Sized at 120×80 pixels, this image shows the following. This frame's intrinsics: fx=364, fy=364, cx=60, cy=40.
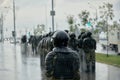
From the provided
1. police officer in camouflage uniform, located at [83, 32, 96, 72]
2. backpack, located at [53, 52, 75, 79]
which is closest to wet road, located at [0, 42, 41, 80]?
police officer in camouflage uniform, located at [83, 32, 96, 72]

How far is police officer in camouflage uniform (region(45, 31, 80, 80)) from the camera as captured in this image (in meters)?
5.00

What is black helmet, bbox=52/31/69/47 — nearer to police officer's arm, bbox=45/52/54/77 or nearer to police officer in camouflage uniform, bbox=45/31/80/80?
police officer in camouflage uniform, bbox=45/31/80/80

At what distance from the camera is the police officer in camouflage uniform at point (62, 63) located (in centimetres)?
500

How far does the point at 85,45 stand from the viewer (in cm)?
1636

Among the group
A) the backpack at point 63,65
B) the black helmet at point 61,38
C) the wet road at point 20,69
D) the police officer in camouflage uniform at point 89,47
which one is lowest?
the wet road at point 20,69

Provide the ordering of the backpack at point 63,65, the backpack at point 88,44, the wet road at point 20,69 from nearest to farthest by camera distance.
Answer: the backpack at point 63,65 → the wet road at point 20,69 → the backpack at point 88,44

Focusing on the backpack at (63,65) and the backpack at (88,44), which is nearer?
the backpack at (63,65)

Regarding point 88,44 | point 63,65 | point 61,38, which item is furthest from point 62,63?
point 88,44

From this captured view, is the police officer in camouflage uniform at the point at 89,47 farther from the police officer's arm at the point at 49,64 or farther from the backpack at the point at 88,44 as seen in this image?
the police officer's arm at the point at 49,64

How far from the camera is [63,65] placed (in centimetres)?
502

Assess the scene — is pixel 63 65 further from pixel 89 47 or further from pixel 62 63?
pixel 89 47

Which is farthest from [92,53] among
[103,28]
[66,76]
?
[103,28]

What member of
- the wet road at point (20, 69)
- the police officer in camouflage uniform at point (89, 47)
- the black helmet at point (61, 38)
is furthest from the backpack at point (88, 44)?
the black helmet at point (61, 38)

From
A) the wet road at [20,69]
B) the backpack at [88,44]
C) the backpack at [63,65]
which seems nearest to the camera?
the backpack at [63,65]
